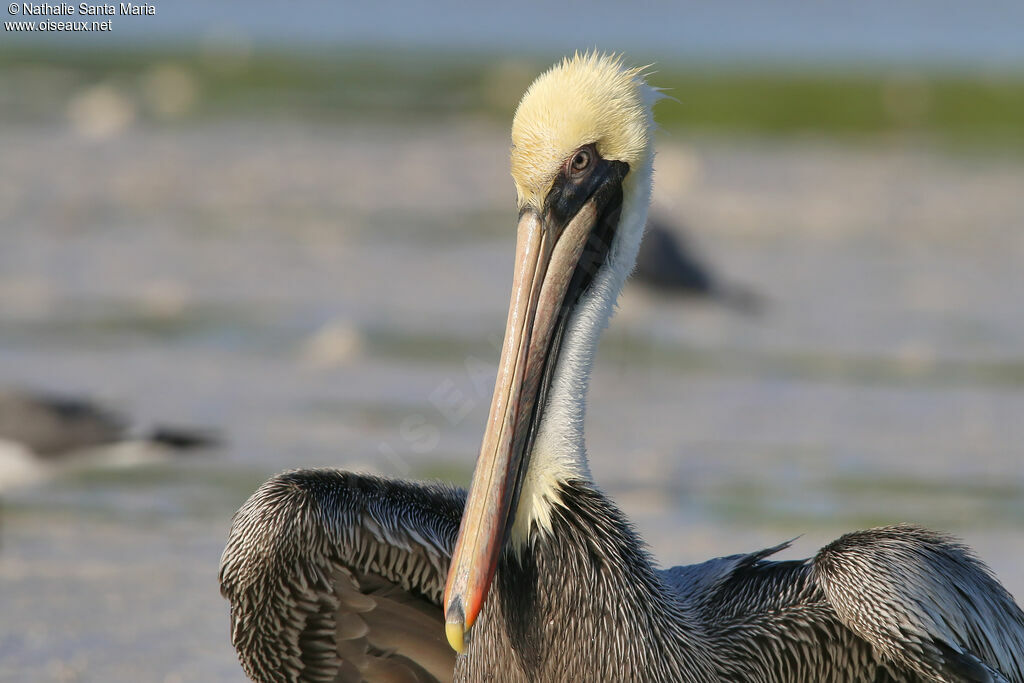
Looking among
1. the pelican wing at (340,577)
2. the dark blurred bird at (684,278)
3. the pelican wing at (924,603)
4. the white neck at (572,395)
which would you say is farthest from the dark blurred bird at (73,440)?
the dark blurred bird at (684,278)

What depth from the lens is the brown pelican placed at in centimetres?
300

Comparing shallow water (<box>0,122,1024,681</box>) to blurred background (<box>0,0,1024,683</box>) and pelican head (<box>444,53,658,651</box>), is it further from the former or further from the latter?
pelican head (<box>444,53,658,651</box>)

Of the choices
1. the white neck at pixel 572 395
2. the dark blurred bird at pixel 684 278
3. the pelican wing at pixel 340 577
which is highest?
the dark blurred bird at pixel 684 278

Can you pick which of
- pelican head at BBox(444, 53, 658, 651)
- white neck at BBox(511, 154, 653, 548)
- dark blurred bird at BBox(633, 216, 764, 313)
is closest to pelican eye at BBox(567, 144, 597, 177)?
pelican head at BBox(444, 53, 658, 651)

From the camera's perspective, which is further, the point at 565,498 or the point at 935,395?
the point at 935,395

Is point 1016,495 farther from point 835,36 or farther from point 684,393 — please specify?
point 835,36

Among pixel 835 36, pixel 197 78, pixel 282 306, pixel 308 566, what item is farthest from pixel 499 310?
pixel 835 36

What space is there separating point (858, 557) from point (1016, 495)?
122 inches

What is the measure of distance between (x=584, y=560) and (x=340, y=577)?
71 cm

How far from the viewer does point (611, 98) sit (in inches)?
122

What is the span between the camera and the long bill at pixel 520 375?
2.84m

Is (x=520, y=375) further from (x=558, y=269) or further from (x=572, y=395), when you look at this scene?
(x=558, y=269)

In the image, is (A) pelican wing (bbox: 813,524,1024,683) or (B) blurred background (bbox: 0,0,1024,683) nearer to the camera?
(A) pelican wing (bbox: 813,524,1024,683)

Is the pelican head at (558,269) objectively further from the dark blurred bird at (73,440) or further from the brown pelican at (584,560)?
the dark blurred bird at (73,440)
